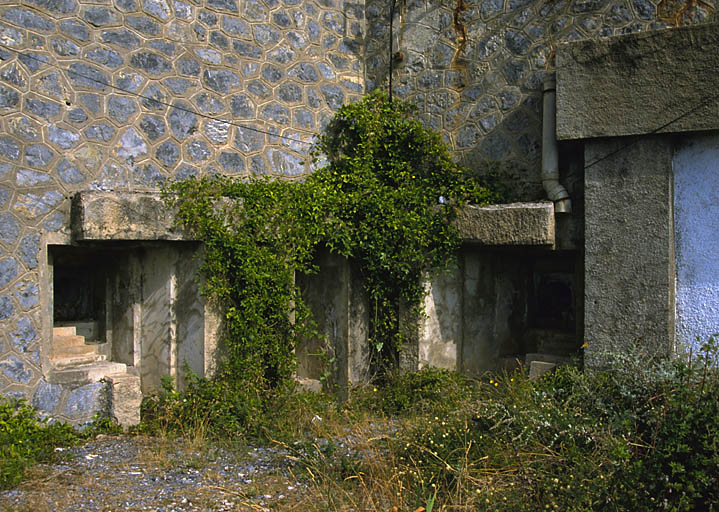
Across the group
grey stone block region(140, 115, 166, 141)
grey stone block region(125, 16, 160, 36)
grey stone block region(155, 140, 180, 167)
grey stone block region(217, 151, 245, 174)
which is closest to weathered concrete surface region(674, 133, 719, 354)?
grey stone block region(217, 151, 245, 174)

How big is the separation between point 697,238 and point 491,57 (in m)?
2.64

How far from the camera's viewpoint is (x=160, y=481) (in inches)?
173

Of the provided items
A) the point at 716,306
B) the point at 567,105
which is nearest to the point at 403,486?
the point at 716,306

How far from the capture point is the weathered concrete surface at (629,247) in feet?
17.1

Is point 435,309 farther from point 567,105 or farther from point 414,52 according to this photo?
point 414,52

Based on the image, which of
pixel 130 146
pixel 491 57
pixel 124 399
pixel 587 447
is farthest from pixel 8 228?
pixel 491 57

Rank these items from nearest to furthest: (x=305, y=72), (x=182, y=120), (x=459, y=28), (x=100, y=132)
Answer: (x=100, y=132) → (x=182, y=120) → (x=459, y=28) → (x=305, y=72)

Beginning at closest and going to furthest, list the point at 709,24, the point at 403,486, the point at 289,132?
1. the point at 403,486
2. the point at 709,24
3. the point at 289,132

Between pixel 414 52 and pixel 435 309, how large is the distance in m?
2.74

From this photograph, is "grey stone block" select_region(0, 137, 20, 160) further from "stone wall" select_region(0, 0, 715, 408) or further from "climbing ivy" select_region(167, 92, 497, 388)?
"climbing ivy" select_region(167, 92, 497, 388)

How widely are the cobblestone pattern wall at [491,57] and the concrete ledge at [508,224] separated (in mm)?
464

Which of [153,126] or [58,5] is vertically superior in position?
[58,5]

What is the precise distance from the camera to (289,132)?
681 cm

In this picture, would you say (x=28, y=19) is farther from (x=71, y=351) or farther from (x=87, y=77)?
(x=71, y=351)
